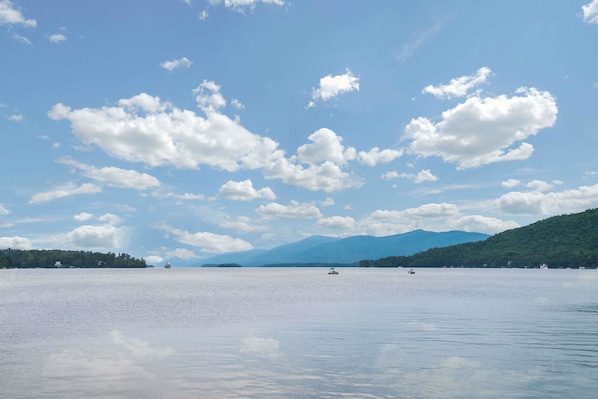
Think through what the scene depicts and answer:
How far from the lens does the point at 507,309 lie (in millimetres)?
77188

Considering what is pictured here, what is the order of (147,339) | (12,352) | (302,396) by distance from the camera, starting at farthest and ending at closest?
(147,339) < (12,352) < (302,396)

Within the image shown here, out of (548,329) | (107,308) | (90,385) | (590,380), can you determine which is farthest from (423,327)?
(107,308)

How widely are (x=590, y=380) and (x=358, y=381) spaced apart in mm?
14076

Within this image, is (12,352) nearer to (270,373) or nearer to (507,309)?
(270,373)

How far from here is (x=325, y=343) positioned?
146ft

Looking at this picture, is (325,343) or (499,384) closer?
(499,384)

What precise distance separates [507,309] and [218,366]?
56.9 metres

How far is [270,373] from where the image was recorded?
108ft

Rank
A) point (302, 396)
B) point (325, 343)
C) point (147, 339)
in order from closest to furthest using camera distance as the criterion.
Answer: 1. point (302, 396)
2. point (325, 343)
3. point (147, 339)

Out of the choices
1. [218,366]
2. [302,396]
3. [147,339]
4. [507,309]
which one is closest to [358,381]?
[302,396]

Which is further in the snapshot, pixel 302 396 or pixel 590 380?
pixel 590 380

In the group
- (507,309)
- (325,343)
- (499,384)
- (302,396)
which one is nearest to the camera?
(302,396)

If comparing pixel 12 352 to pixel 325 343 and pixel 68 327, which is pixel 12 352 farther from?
pixel 325 343

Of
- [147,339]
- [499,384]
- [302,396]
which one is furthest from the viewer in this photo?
[147,339]
